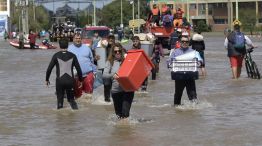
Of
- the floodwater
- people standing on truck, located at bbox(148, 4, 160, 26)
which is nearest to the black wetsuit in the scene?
the floodwater

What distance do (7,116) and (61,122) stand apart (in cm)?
160

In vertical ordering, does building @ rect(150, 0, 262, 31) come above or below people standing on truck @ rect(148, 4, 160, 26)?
above

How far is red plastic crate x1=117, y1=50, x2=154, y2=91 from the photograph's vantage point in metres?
11.7

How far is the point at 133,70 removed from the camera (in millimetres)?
11953

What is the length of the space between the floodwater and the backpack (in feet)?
3.93

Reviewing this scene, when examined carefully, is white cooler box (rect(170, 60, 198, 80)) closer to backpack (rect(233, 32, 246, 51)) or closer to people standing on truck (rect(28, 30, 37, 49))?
backpack (rect(233, 32, 246, 51))

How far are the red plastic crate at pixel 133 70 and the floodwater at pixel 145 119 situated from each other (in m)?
0.73

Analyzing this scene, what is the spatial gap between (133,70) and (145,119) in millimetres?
1138

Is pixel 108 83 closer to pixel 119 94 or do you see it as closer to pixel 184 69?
pixel 184 69

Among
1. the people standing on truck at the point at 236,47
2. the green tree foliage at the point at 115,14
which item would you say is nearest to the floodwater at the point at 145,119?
the people standing on truck at the point at 236,47

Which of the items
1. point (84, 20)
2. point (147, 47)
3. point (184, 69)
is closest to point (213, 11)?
point (84, 20)

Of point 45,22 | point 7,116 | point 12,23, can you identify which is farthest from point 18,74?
point 45,22

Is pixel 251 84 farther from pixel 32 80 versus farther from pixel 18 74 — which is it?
pixel 18 74

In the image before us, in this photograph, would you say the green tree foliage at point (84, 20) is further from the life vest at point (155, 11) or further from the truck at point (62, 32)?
the life vest at point (155, 11)
